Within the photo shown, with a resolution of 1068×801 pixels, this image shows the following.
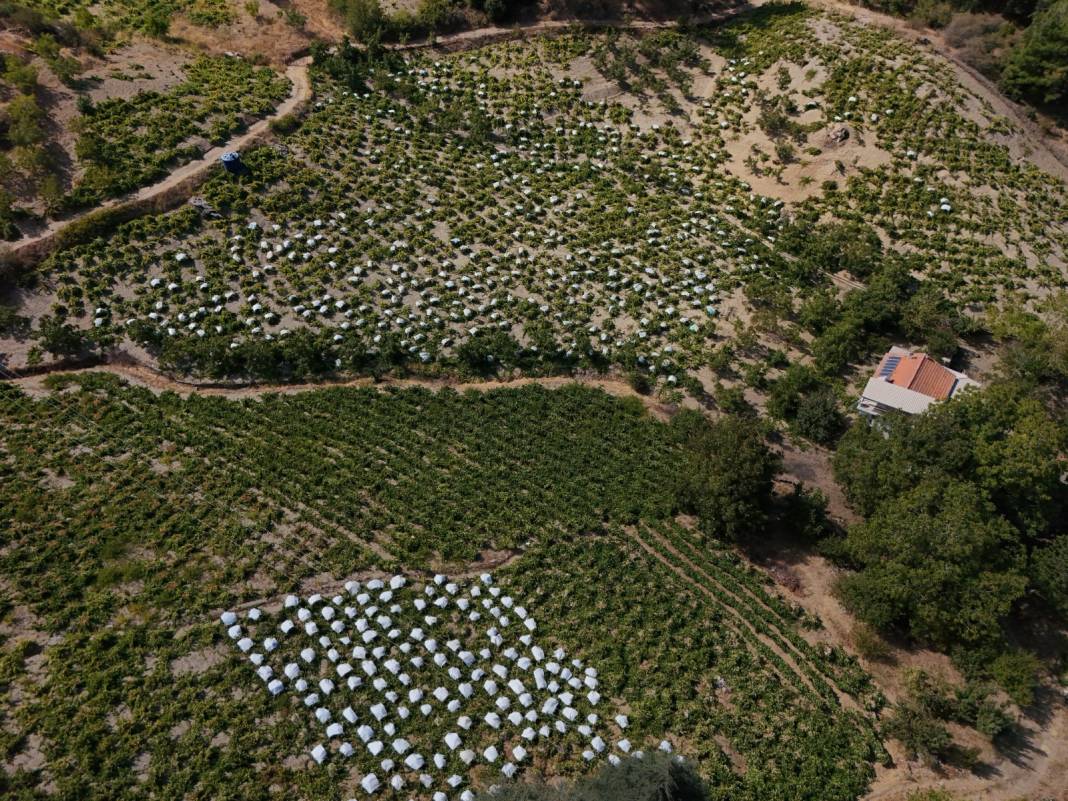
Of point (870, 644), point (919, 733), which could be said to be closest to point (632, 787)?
point (919, 733)

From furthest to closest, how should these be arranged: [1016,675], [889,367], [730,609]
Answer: [889,367] < [730,609] < [1016,675]

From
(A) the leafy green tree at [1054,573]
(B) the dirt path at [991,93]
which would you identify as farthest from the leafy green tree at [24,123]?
(B) the dirt path at [991,93]

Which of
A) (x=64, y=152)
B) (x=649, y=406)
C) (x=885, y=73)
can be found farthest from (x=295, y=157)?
(x=885, y=73)

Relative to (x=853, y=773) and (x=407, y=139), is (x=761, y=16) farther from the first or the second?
(x=853, y=773)

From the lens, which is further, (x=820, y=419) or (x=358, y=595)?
(x=820, y=419)

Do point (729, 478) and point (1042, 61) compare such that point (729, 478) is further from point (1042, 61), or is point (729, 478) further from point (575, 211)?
point (1042, 61)

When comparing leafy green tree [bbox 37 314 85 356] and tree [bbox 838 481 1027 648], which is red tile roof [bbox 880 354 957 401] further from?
leafy green tree [bbox 37 314 85 356]

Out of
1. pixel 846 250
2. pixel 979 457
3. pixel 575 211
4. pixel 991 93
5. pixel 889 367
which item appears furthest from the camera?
pixel 991 93
